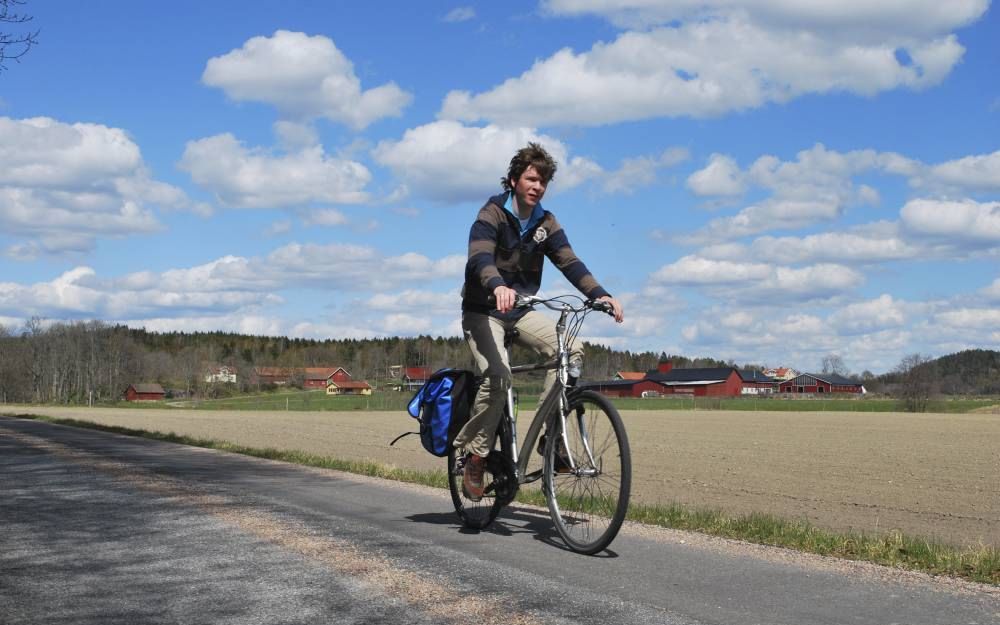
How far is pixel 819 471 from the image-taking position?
96.9 ft

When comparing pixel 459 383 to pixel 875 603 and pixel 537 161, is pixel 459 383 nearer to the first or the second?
pixel 537 161

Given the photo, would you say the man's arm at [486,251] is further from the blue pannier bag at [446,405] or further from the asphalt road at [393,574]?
the asphalt road at [393,574]

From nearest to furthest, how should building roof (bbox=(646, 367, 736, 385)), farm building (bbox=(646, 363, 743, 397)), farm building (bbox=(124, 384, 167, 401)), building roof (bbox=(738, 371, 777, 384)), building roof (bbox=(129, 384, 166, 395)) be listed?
farm building (bbox=(646, 363, 743, 397))
building roof (bbox=(646, 367, 736, 385))
farm building (bbox=(124, 384, 167, 401))
building roof (bbox=(129, 384, 166, 395))
building roof (bbox=(738, 371, 777, 384))

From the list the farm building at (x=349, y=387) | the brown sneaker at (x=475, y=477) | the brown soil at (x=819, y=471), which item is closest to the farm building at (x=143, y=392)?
the farm building at (x=349, y=387)

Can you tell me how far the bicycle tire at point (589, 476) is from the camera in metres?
5.34

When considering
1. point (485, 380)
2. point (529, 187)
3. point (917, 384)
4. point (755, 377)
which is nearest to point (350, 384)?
point (755, 377)

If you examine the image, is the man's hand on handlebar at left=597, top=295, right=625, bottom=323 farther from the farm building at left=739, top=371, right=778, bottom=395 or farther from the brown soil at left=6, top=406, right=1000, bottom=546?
the farm building at left=739, top=371, right=778, bottom=395

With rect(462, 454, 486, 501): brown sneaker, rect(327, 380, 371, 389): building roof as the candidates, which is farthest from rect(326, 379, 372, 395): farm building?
Answer: rect(462, 454, 486, 501): brown sneaker

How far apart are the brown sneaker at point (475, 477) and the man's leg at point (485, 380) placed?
6cm

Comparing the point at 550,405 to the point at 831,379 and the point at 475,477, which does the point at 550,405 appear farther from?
the point at 831,379

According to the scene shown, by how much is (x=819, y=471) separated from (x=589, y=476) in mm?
25958

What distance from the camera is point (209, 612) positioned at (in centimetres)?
395

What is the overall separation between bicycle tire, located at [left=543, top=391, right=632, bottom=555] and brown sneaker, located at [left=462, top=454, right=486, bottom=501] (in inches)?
25.3

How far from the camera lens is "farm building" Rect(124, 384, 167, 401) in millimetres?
169750
